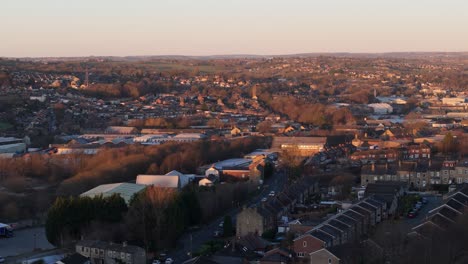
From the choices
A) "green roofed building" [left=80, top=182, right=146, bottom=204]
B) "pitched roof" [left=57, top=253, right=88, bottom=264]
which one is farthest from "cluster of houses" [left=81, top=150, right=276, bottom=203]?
"pitched roof" [left=57, top=253, right=88, bottom=264]

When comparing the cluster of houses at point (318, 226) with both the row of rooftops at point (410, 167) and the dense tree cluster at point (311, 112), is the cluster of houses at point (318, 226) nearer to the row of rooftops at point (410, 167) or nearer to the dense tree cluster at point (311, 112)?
the row of rooftops at point (410, 167)

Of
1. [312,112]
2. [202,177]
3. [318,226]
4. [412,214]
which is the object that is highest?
[318,226]

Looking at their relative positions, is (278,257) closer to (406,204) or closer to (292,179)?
(406,204)

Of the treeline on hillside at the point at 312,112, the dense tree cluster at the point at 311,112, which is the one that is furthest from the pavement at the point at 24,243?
the treeline on hillside at the point at 312,112

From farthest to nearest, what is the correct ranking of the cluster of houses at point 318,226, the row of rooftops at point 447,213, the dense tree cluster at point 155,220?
the dense tree cluster at point 155,220 < the row of rooftops at point 447,213 < the cluster of houses at point 318,226

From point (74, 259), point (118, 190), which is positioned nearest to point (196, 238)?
point (74, 259)

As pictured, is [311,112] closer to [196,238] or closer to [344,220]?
[196,238]
